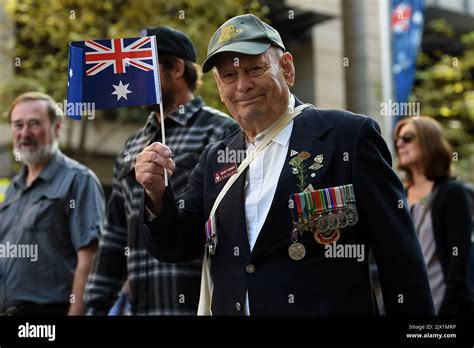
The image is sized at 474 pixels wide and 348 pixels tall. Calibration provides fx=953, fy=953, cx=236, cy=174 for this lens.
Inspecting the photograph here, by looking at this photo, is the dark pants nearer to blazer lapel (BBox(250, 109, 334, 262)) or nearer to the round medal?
blazer lapel (BBox(250, 109, 334, 262))

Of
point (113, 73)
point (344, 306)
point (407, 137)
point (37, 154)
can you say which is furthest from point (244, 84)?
point (407, 137)

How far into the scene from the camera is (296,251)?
10.3ft

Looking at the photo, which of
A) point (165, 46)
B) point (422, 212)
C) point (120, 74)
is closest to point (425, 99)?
point (422, 212)

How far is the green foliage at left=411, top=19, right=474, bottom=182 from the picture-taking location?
12.4m

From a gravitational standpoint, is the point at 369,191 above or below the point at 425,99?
below

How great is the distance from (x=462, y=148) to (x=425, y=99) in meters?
1.07

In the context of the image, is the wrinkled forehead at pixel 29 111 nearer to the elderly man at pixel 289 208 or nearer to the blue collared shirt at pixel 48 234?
the blue collared shirt at pixel 48 234

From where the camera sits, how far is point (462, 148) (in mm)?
13133

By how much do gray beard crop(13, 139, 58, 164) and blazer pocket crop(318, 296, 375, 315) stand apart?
2.34 metres

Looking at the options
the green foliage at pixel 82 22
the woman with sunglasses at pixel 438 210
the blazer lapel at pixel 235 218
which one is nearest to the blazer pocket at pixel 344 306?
the blazer lapel at pixel 235 218

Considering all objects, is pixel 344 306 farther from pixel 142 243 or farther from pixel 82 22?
pixel 82 22

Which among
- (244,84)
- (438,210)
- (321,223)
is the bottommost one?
(321,223)

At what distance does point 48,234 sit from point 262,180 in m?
1.82

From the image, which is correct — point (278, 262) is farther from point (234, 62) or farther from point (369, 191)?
point (234, 62)
